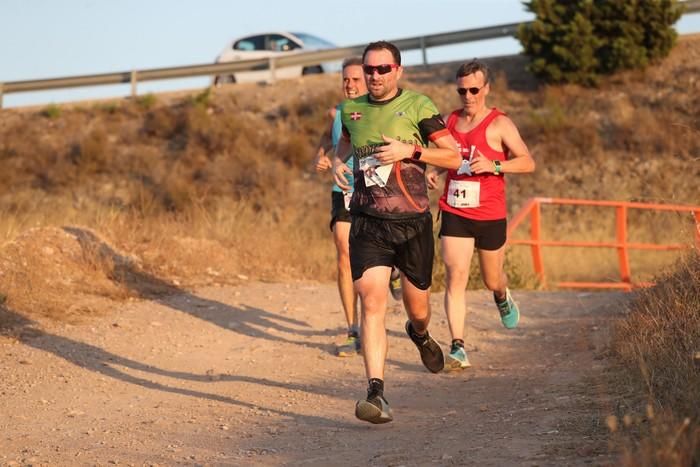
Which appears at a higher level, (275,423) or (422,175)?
(422,175)

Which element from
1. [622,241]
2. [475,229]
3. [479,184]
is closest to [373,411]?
[475,229]

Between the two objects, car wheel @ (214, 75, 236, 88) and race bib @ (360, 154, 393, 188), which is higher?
race bib @ (360, 154, 393, 188)

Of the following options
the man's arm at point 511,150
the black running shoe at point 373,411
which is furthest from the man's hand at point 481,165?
the black running shoe at point 373,411

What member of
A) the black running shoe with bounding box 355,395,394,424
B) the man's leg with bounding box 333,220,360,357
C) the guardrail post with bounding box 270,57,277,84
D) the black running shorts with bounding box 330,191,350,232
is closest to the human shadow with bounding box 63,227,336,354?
the man's leg with bounding box 333,220,360,357

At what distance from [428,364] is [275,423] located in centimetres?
111

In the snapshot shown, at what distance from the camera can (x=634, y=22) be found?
94.5 ft

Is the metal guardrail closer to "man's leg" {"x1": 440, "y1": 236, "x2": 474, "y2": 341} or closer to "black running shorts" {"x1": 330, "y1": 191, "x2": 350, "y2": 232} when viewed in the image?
"black running shorts" {"x1": 330, "y1": 191, "x2": 350, "y2": 232}

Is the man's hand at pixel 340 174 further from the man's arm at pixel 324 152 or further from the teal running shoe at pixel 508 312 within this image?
the teal running shoe at pixel 508 312

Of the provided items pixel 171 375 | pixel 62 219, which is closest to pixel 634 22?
pixel 62 219

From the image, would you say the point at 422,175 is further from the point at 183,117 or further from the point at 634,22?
the point at 183,117

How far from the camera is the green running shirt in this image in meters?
6.97

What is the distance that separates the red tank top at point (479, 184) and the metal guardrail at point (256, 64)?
21.2 m

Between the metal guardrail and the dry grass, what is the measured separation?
68.7 ft

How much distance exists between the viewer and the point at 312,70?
33000 millimetres
